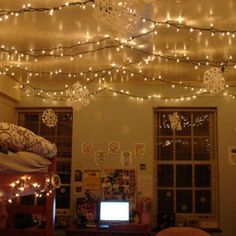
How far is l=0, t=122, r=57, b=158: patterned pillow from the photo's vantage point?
9.18 ft

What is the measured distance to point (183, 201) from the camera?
20.7 feet

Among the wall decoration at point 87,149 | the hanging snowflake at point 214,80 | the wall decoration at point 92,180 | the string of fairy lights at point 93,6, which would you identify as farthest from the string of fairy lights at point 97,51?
the wall decoration at point 92,180

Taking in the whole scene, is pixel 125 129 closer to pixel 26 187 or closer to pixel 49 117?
pixel 49 117

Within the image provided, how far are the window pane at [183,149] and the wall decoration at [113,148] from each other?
1.00 metres

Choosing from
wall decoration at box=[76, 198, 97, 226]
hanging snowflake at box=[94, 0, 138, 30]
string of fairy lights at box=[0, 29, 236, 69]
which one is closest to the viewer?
hanging snowflake at box=[94, 0, 138, 30]

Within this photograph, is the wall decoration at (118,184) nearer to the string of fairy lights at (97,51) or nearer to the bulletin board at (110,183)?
the bulletin board at (110,183)

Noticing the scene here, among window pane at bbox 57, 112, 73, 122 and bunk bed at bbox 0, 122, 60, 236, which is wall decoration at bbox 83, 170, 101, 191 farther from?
bunk bed at bbox 0, 122, 60, 236

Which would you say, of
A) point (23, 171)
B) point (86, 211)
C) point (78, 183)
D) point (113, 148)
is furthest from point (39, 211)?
point (113, 148)

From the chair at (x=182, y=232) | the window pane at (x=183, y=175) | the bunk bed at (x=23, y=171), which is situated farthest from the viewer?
the window pane at (x=183, y=175)

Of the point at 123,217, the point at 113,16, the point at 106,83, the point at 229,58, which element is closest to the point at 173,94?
the point at 106,83

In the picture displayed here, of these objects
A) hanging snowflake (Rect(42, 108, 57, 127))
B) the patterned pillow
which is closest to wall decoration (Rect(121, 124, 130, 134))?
hanging snowflake (Rect(42, 108, 57, 127))

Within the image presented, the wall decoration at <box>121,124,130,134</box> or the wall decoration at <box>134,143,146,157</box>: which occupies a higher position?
the wall decoration at <box>121,124,130,134</box>

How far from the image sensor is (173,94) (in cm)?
636

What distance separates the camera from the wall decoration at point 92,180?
6188 mm
